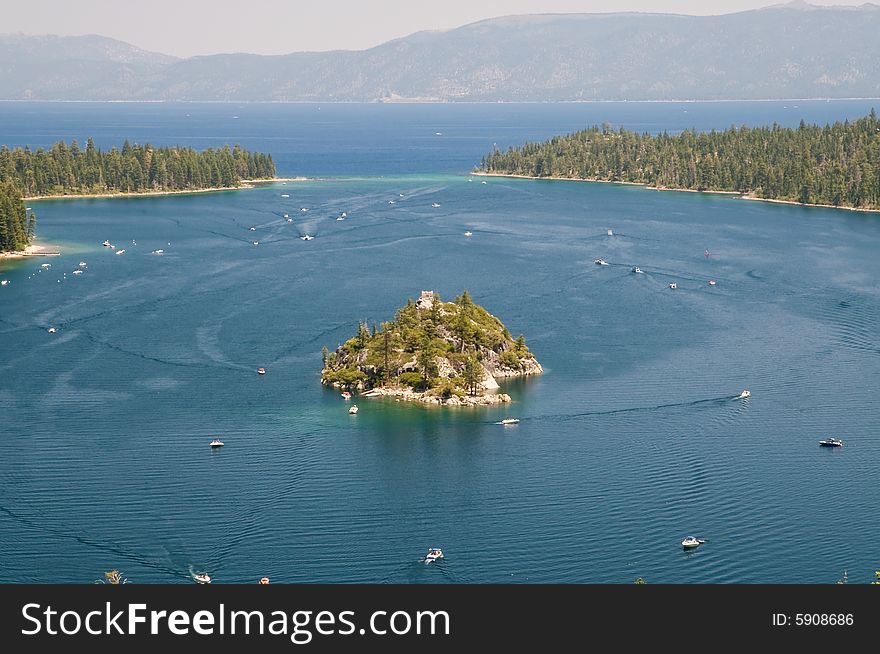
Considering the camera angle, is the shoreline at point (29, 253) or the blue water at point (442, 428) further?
the shoreline at point (29, 253)

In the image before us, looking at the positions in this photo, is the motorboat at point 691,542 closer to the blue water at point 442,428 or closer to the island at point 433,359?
the blue water at point 442,428

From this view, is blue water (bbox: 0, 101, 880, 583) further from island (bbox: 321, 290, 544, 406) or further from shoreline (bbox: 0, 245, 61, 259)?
shoreline (bbox: 0, 245, 61, 259)

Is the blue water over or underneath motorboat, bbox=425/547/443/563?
over

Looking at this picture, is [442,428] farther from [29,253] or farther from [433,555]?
[29,253]

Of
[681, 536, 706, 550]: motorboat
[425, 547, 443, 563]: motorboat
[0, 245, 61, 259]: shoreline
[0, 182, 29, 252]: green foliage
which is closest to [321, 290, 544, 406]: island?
[425, 547, 443, 563]: motorboat

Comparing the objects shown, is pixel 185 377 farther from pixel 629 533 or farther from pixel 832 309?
pixel 832 309

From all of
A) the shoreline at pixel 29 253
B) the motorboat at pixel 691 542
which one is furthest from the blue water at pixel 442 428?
the shoreline at pixel 29 253

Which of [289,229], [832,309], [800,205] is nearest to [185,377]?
[832,309]

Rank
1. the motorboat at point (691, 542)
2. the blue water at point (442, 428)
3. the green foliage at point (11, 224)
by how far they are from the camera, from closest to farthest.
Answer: the blue water at point (442, 428) < the motorboat at point (691, 542) < the green foliage at point (11, 224)
